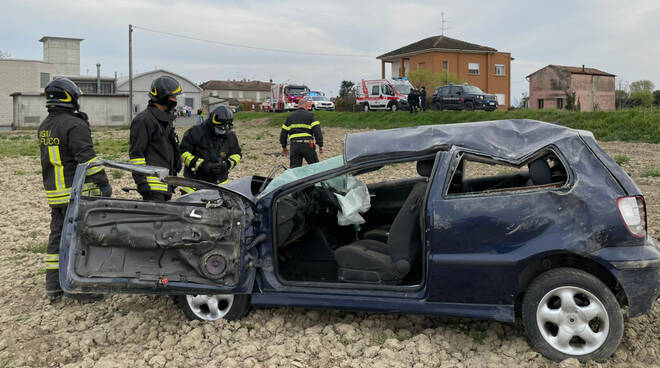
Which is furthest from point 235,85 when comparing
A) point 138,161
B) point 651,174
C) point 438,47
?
point 138,161

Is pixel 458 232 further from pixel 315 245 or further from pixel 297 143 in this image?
pixel 297 143

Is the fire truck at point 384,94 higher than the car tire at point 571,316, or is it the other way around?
the fire truck at point 384,94

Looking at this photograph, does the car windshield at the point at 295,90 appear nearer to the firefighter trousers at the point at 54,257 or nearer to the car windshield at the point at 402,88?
the car windshield at the point at 402,88

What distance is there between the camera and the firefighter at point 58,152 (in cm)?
515

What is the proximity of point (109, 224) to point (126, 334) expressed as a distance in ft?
2.80

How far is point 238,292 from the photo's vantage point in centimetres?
426

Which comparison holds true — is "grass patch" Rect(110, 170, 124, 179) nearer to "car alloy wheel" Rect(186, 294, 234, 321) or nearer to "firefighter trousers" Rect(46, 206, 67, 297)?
"firefighter trousers" Rect(46, 206, 67, 297)

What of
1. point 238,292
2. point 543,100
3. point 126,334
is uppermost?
point 543,100

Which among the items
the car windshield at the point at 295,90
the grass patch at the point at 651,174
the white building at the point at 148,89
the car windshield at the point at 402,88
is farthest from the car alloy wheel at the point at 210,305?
the white building at the point at 148,89

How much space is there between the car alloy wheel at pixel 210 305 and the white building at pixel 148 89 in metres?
56.4

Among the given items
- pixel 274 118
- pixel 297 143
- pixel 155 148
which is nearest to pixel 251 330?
pixel 155 148

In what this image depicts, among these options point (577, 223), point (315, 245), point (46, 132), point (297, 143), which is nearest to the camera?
point (577, 223)

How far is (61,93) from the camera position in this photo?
5.21 m

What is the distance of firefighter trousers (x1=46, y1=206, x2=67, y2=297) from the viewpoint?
518cm
